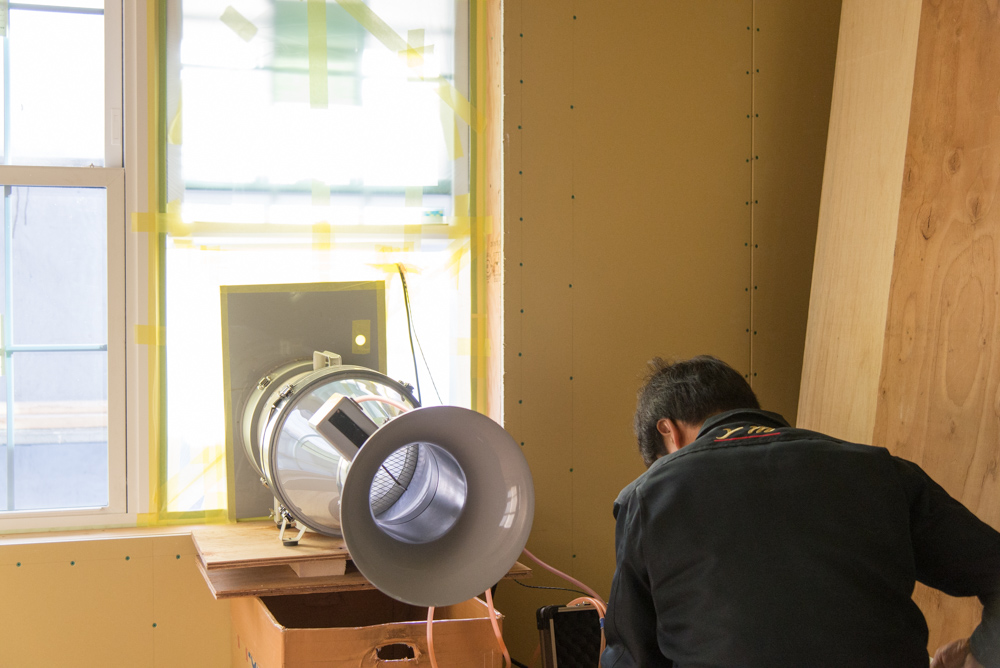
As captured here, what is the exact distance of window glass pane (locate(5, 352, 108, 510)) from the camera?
2.08 m

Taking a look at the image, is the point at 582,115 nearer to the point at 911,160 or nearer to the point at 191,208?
the point at 911,160

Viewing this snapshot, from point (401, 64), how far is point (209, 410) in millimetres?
1100

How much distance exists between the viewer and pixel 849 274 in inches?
79.0

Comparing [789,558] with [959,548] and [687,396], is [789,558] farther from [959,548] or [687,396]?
[687,396]

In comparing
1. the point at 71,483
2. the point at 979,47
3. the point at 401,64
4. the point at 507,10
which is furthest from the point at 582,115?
the point at 71,483

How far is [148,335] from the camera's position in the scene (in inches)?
82.2

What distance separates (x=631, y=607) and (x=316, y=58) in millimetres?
1670

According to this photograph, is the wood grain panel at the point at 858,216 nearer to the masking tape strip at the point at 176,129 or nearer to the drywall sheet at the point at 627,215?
the drywall sheet at the point at 627,215

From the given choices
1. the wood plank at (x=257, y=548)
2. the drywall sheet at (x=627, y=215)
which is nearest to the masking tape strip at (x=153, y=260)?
the wood plank at (x=257, y=548)

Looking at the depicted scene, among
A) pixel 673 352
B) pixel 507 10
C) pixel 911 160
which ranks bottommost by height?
pixel 673 352

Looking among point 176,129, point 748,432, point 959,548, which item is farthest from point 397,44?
point 959,548

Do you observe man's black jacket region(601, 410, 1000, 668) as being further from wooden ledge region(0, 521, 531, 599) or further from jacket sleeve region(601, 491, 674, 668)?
wooden ledge region(0, 521, 531, 599)

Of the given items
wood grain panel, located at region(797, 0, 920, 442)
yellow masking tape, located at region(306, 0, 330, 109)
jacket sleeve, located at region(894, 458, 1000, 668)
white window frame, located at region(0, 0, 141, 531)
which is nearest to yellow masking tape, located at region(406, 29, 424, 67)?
yellow masking tape, located at region(306, 0, 330, 109)

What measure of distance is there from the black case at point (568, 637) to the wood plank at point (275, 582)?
0.40 feet
